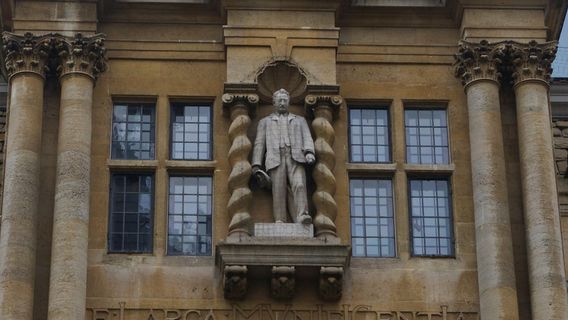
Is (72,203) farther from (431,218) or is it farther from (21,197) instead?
(431,218)

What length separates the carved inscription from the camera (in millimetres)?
31172

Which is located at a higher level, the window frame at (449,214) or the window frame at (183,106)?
the window frame at (183,106)

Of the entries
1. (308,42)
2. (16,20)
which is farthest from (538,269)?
(16,20)

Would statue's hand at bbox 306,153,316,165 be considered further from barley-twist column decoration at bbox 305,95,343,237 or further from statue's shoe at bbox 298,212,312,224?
statue's shoe at bbox 298,212,312,224

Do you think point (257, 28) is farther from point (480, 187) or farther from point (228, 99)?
point (480, 187)

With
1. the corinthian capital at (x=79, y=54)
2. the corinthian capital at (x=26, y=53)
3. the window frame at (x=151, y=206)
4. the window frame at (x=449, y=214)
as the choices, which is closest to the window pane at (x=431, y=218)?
the window frame at (x=449, y=214)

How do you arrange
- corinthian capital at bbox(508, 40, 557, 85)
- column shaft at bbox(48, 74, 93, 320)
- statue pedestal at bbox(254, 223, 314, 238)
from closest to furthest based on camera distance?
1. column shaft at bbox(48, 74, 93, 320)
2. statue pedestal at bbox(254, 223, 314, 238)
3. corinthian capital at bbox(508, 40, 557, 85)

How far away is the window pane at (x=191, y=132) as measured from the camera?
3288cm

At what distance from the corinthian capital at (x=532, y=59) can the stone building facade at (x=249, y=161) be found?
0.12ft

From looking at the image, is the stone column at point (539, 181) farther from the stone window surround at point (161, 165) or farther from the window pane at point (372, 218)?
the stone window surround at point (161, 165)

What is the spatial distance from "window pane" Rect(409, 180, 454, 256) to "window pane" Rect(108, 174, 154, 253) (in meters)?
4.58

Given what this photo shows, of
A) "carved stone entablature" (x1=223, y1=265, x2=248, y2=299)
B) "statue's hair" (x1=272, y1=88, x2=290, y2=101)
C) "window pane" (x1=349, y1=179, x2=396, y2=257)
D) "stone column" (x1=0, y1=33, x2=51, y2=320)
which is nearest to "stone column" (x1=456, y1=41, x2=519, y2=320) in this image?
"window pane" (x1=349, y1=179, x2=396, y2=257)

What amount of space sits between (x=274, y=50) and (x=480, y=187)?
4483 millimetres

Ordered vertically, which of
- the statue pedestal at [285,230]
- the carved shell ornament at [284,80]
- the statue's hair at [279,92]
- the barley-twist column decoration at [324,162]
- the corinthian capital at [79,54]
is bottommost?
the statue pedestal at [285,230]
